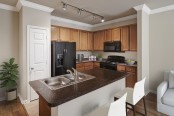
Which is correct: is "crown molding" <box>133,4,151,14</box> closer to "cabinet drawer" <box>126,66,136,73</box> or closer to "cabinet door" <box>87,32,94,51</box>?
"cabinet drawer" <box>126,66,136,73</box>

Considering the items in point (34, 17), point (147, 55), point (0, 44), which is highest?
point (34, 17)

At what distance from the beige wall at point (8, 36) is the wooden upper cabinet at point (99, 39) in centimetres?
324

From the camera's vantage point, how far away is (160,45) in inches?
137

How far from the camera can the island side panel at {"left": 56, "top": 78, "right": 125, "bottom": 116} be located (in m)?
1.52

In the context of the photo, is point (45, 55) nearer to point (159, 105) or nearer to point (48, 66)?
point (48, 66)

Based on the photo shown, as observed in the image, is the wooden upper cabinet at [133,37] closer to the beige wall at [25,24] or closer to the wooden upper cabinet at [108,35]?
the wooden upper cabinet at [108,35]

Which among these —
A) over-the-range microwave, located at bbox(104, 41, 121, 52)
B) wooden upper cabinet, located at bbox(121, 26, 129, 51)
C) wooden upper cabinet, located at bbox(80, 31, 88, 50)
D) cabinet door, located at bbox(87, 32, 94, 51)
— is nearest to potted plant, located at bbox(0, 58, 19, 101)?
wooden upper cabinet, located at bbox(80, 31, 88, 50)

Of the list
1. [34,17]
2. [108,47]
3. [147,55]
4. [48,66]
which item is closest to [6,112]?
[48,66]

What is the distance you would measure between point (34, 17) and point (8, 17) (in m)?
0.88

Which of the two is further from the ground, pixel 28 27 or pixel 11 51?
pixel 28 27

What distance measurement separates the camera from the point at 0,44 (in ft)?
10.6

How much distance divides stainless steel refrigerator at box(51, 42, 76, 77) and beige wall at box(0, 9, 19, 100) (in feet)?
3.75

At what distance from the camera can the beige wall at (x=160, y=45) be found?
3291 millimetres

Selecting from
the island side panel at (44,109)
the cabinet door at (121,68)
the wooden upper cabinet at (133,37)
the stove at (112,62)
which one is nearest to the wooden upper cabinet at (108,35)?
the stove at (112,62)
